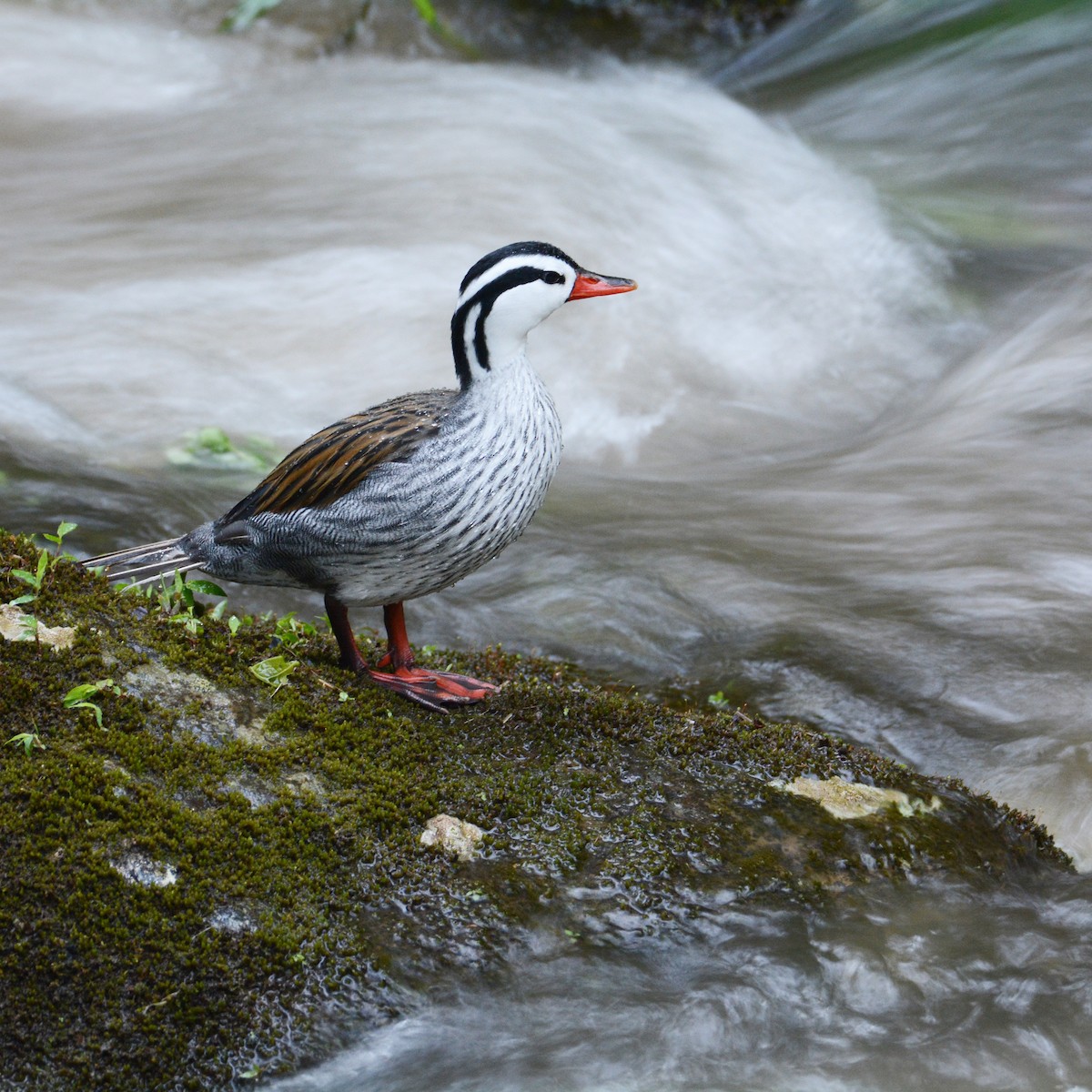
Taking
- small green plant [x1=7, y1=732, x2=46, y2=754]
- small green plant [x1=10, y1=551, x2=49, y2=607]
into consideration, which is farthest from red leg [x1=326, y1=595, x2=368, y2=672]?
small green plant [x1=7, y1=732, x2=46, y2=754]

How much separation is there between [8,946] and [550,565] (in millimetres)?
4815

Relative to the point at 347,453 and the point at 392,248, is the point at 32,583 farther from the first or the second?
Answer: the point at 392,248

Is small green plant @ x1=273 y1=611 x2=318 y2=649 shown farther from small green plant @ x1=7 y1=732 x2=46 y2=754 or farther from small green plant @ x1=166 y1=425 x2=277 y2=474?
small green plant @ x1=166 y1=425 x2=277 y2=474

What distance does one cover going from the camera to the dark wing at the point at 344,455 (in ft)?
14.8

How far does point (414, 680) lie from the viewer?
189 inches

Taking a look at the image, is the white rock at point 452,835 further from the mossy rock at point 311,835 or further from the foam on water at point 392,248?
the foam on water at point 392,248

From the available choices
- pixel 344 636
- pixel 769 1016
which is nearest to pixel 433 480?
pixel 344 636

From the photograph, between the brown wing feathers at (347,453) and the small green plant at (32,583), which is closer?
the small green plant at (32,583)

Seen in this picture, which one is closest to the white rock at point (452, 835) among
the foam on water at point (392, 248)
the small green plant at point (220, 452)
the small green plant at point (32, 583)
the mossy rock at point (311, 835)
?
the mossy rock at point (311, 835)

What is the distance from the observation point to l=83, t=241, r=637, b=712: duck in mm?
4395

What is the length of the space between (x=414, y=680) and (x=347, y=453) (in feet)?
3.12

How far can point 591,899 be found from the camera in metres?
3.93

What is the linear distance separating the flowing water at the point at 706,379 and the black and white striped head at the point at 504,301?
216 centimetres

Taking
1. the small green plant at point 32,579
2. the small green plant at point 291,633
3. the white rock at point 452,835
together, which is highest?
the small green plant at point 32,579
